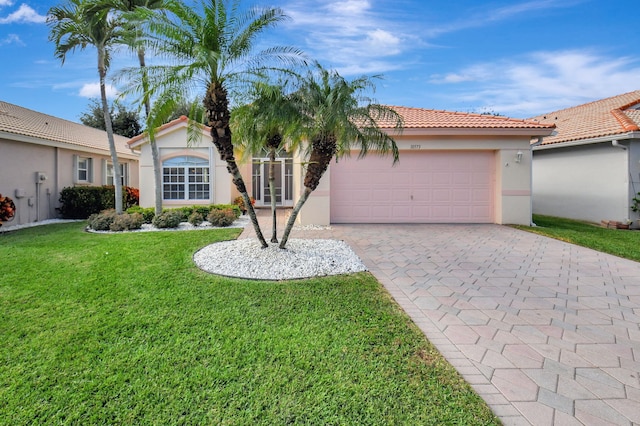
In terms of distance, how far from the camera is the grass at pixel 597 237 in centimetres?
885

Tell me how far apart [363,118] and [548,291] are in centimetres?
488

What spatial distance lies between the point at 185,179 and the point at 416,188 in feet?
36.2

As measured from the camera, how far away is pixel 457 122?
13.2 metres

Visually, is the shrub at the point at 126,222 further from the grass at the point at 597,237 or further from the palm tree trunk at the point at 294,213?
the grass at the point at 597,237

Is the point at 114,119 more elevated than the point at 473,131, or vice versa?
the point at 114,119

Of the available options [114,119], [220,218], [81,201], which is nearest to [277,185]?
[220,218]

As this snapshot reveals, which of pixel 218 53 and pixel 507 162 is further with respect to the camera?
pixel 507 162

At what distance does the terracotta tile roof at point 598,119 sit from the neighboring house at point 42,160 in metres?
21.7

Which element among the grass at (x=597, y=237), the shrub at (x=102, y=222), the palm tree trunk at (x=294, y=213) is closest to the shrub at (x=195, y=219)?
the shrub at (x=102, y=222)

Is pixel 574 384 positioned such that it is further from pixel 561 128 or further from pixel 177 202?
pixel 561 128

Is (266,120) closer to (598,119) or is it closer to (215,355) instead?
(215,355)

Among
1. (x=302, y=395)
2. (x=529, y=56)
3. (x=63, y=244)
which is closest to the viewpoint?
(x=302, y=395)

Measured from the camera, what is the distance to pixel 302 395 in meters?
2.97

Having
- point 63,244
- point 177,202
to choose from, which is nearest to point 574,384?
point 63,244
